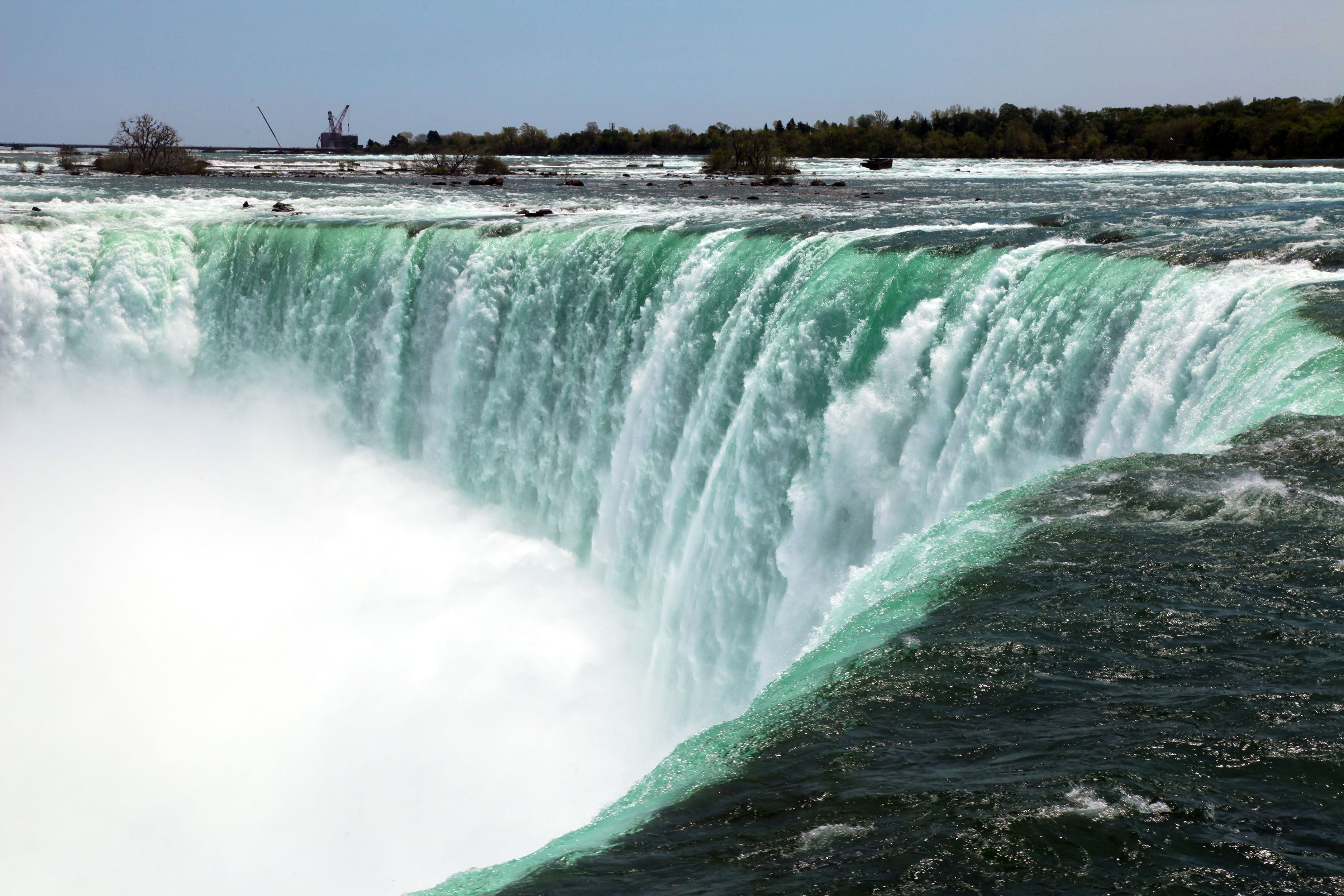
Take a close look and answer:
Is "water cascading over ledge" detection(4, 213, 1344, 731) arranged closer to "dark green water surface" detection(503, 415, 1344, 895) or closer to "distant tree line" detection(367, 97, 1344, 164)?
"dark green water surface" detection(503, 415, 1344, 895)

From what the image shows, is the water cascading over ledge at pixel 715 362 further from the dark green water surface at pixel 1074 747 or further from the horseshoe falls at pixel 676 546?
the dark green water surface at pixel 1074 747

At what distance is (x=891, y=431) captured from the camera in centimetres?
1147

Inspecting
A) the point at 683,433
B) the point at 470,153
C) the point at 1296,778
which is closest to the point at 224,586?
the point at 683,433

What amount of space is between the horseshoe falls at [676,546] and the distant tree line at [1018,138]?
27978 mm

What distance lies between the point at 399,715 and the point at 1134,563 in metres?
8.86

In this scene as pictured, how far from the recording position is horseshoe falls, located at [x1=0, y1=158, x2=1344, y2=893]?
443cm

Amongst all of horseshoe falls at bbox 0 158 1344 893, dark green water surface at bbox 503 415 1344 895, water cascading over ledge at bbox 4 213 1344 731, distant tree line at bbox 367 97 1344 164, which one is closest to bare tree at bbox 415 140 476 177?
distant tree line at bbox 367 97 1344 164

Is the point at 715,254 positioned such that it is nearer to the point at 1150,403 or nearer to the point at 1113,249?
the point at 1113,249

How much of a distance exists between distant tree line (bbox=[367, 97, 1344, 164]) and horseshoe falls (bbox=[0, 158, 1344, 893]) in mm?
27978

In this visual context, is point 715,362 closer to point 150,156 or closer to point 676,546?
point 676,546

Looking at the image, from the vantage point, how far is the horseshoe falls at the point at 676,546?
443 centimetres

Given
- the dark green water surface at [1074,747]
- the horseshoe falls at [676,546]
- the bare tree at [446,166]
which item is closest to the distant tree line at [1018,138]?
the bare tree at [446,166]

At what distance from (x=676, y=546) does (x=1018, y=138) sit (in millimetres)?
62268

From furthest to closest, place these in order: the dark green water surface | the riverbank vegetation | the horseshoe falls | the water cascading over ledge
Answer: the riverbank vegetation, the water cascading over ledge, the horseshoe falls, the dark green water surface
